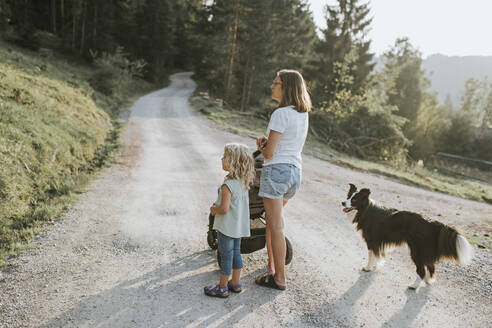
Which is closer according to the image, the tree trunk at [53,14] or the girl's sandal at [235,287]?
the girl's sandal at [235,287]

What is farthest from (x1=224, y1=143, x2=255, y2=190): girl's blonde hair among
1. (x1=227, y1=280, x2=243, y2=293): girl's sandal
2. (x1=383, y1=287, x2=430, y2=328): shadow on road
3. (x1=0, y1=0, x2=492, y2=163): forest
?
(x1=0, y1=0, x2=492, y2=163): forest

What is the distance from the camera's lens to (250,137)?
51.2 feet

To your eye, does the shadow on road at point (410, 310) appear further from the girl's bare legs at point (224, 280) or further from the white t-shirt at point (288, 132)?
the white t-shirt at point (288, 132)

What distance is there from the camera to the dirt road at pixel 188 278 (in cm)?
307

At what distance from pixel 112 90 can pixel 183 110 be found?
5257 millimetres

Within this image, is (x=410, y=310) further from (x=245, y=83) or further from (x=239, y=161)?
(x=245, y=83)

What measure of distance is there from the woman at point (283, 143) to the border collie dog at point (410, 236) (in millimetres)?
1392

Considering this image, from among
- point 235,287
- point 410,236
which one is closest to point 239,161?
point 235,287

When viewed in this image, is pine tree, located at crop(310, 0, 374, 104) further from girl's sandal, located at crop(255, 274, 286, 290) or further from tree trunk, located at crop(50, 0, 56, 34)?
tree trunk, located at crop(50, 0, 56, 34)

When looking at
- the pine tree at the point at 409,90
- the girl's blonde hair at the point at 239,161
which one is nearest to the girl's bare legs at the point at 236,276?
the girl's blonde hair at the point at 239,161

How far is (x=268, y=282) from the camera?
361 cm

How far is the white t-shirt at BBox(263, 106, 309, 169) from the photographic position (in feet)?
9.91

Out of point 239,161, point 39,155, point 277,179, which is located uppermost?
point 239,161

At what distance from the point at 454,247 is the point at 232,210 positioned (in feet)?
8.19
